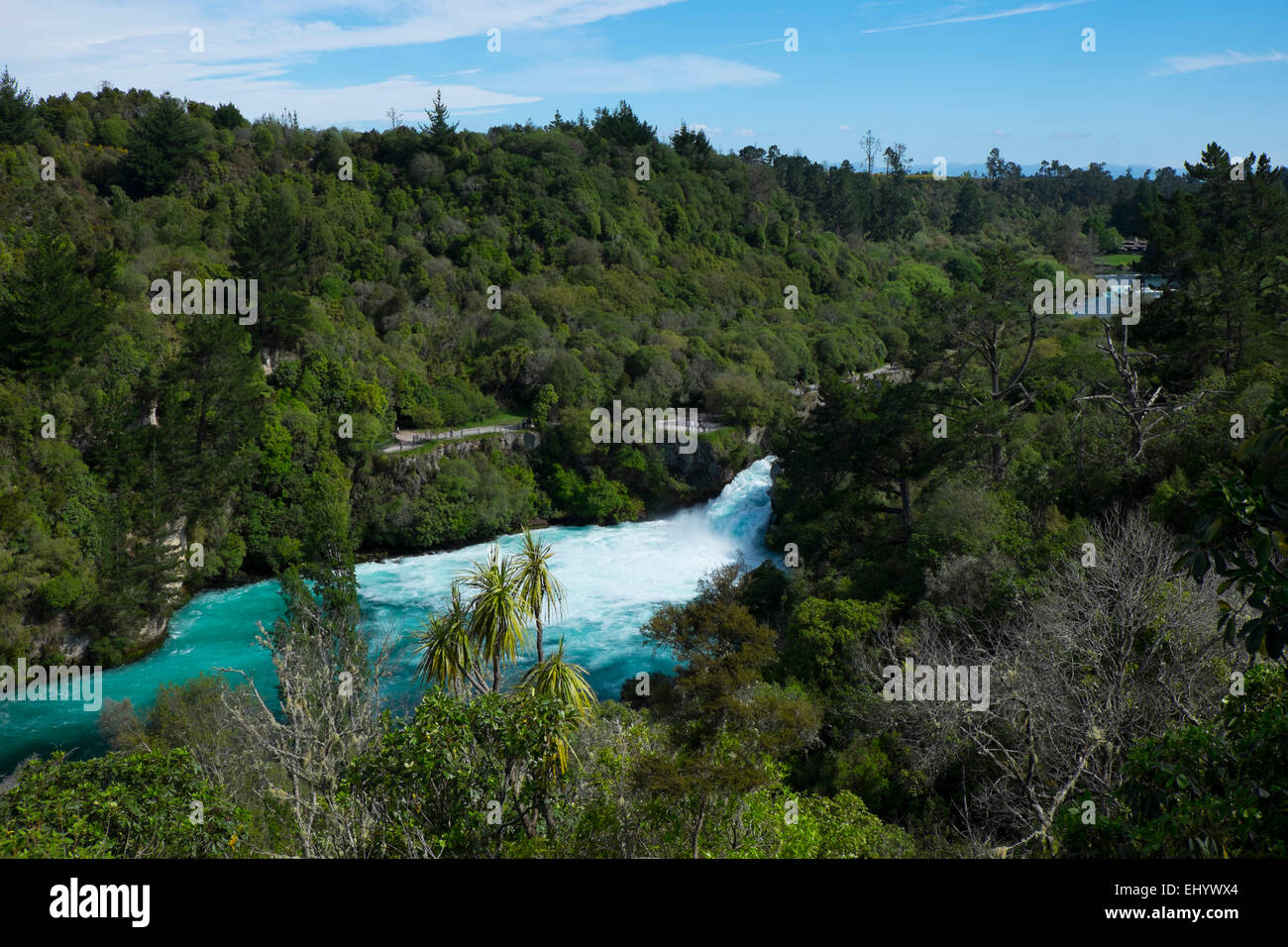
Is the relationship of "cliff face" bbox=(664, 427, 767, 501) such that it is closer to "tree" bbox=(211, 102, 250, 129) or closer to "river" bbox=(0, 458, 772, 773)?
"river" bbox=(0, 458, 772, 773)

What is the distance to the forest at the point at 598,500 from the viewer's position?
26.2 ft

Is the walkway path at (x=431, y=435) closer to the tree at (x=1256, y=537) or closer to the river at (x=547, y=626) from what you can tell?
the river at (x=547, y=626)

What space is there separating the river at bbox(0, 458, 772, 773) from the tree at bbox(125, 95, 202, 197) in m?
26.5

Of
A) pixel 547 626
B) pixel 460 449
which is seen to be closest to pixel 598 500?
pixel 460 449

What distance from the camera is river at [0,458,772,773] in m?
23.5

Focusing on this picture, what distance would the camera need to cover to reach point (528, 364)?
4481cm

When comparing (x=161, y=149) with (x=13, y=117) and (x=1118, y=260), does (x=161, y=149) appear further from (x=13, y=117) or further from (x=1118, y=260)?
(x=1118, y=260)

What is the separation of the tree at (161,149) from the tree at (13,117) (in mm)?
4437

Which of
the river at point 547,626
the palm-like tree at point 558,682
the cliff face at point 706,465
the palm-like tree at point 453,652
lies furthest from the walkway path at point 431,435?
the palm-like tree at point 558,682

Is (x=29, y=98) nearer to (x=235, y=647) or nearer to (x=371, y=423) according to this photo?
(x=371, y=423)

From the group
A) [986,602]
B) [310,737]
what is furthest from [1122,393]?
[310,737]

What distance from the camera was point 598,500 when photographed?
40.8 m

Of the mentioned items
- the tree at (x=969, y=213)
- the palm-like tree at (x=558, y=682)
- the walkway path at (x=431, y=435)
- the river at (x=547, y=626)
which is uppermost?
the tree at (x=969, y=213)

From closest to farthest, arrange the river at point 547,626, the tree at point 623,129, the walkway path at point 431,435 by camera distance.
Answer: the river at point 547,626 < the walkway path at point 431,435 < the tree at point 623,129
